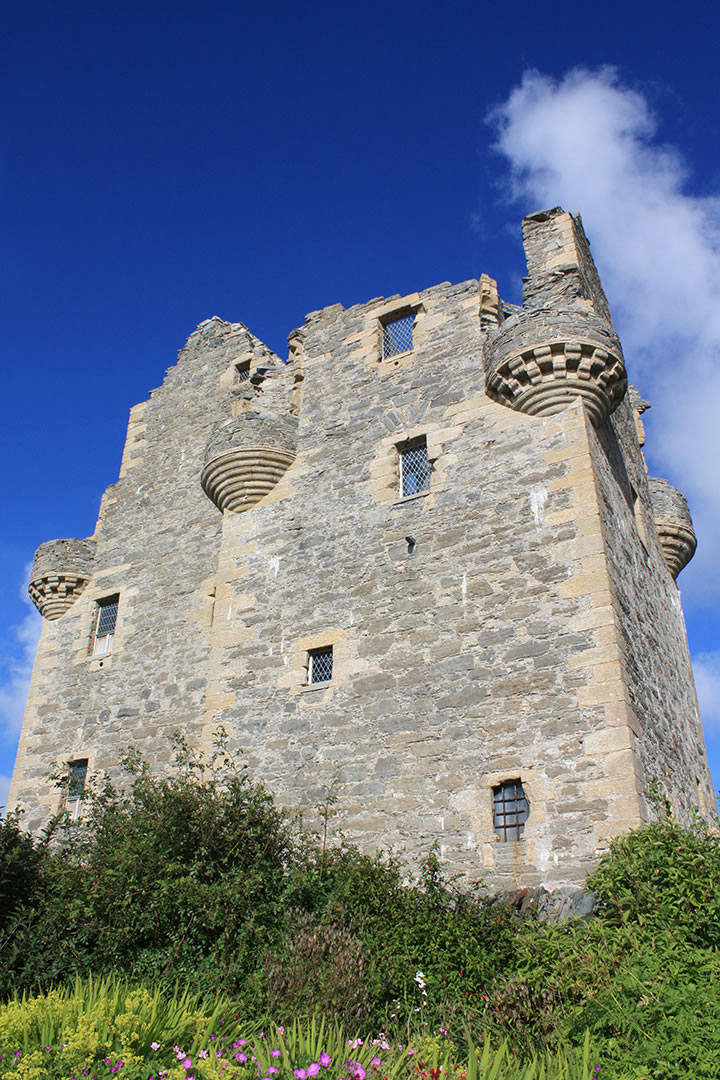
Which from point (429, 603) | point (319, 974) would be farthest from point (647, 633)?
point (319, 974)

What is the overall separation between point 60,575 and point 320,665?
7.22 meters

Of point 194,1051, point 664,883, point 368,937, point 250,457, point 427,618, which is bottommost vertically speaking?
point 194,1051

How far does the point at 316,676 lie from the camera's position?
10969mm

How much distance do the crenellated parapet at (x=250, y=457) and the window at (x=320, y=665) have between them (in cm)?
288

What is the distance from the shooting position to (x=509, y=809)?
8852 mm

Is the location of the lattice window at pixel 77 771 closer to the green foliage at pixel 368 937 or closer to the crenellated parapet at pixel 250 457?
the crenellated parapet at pixel 250 457

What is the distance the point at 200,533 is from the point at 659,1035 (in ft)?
37.0

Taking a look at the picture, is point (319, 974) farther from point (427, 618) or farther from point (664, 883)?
point (427, 618)

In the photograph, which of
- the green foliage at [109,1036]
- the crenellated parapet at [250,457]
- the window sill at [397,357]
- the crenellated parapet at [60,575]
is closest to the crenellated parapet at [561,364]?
the window sill at [397,357]

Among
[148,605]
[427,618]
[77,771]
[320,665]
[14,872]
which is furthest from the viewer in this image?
[148,605]

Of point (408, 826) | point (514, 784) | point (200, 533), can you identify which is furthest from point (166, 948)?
point (200, 533)

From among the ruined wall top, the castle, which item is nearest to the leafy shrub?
the castle

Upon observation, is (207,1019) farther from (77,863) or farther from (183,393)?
(183,393)

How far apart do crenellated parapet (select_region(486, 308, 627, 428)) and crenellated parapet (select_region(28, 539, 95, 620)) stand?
9.09 m
